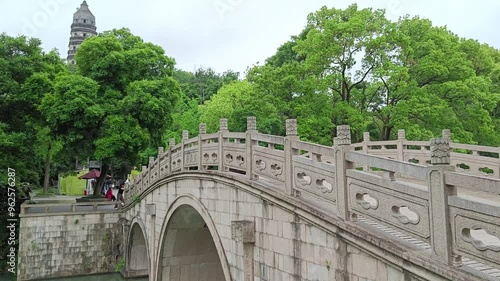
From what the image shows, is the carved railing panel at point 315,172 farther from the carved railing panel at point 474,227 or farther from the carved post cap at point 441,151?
the carved railing panel at point 474,227

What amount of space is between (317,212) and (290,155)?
1.14 metres

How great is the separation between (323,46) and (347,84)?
1952 millimetres

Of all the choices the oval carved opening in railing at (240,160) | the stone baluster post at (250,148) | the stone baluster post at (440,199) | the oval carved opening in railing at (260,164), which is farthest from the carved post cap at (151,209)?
the stone baluster post at (440,199)

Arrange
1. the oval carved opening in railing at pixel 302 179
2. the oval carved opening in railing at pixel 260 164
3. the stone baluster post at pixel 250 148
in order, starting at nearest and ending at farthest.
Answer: the oval carved opening in railing at pixel 302 179 < the oval carved opening in railing at pixel 260 164 < the stone baluster post at pixel 250 148

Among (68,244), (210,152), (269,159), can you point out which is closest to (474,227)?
(269,159)

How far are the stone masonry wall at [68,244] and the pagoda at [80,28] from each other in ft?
130

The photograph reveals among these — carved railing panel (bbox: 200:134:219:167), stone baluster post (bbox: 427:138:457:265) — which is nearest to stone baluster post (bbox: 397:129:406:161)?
carved railing panel (bbox: 200:134:219:167)

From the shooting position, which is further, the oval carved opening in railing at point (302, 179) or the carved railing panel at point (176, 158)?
the carved railing panel at point (176, 158)

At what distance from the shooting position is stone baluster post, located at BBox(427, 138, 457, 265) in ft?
11.8

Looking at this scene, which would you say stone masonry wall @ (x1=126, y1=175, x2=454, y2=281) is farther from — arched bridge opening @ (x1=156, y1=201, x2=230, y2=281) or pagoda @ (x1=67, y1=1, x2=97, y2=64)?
pagoda @ (x1=67, y1=1, x2=97, y2=64)

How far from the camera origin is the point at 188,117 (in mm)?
28484

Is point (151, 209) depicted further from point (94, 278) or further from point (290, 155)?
point (290, 155)

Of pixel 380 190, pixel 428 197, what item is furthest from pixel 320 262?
pixel 428 197

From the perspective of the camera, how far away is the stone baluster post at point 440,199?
3.59m
